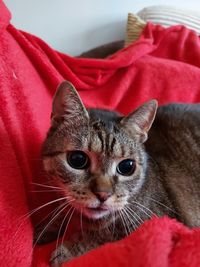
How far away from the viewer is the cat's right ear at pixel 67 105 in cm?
101

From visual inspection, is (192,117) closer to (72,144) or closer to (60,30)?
(72,144)

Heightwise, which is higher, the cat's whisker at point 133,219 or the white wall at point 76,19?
the white wall at point 76,19

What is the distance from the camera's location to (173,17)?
1.91m

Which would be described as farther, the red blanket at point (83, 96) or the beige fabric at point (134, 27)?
the beige fabric at point (134, 27)

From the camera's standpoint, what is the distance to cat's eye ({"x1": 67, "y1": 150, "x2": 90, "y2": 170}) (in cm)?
98

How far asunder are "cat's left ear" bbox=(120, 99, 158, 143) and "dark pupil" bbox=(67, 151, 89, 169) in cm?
16

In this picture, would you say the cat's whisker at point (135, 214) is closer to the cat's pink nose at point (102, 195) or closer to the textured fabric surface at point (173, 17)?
the cat's pink nose at point (102, 195)

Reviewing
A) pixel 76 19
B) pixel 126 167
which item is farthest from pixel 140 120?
pixel 76 19

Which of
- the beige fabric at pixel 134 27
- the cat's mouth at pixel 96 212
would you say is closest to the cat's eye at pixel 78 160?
the cat's mouth at pixel 96 212

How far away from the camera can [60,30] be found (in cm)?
204

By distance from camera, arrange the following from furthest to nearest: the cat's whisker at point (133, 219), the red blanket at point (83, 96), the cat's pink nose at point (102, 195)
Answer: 1. the cat's whisker at point (133, 219)
2. the cat's pink nose at point (102, 195)
3. the red blanket at point (83, 96)

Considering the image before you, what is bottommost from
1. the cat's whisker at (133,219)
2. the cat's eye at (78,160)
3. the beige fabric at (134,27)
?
the cat's whisker at (133,219)

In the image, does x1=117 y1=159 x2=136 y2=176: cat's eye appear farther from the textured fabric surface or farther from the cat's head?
the textured fabric surface

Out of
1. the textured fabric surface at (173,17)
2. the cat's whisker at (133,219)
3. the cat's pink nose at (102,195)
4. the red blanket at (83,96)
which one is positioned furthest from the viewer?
the textured fabric surface at (173,17)
